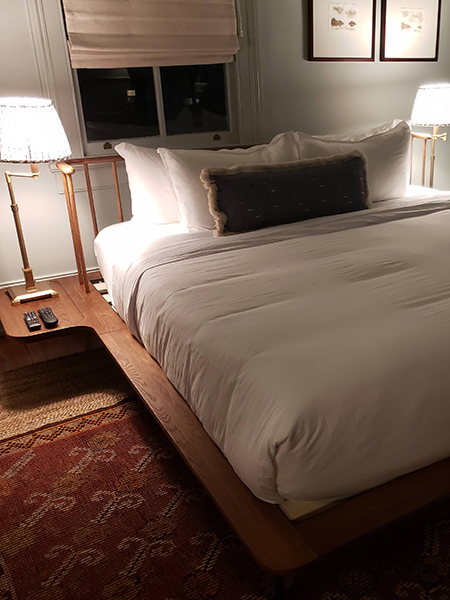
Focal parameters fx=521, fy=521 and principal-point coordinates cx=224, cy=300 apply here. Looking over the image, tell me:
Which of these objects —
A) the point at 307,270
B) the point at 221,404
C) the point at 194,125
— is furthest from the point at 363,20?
the point at 221,404

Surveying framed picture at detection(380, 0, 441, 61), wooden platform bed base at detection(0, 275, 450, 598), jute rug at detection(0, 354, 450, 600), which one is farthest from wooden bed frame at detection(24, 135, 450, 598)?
Result: framed picture at detection(380, 0, 441, 61)

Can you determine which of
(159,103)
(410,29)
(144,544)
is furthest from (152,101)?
(144,544)

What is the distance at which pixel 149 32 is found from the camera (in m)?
2.75

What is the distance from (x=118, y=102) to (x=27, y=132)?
0.85 meters

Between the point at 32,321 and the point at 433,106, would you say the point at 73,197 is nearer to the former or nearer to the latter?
the point at 32,321

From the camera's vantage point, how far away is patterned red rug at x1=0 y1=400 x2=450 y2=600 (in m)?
1.36

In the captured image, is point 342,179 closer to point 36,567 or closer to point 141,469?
point 141,469

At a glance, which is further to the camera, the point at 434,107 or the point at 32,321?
the point at 434,107

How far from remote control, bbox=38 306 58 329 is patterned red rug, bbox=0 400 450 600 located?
1.83ft

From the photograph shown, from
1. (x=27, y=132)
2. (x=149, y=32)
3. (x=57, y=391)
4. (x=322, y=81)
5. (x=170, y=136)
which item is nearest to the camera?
(x=27, y=132)

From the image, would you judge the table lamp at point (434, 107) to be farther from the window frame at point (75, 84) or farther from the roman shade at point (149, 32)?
the roman shade at point (149, 32)

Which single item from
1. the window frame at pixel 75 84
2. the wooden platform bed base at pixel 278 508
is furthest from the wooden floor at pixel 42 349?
the wooden platform bed base at pixel 278 508

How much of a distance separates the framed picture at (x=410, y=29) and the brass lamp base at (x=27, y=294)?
105 inches

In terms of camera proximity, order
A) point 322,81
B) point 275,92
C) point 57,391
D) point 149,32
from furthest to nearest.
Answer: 1. point 322,81
2. point 275,92
3. point 149,32
4. point 57,391
